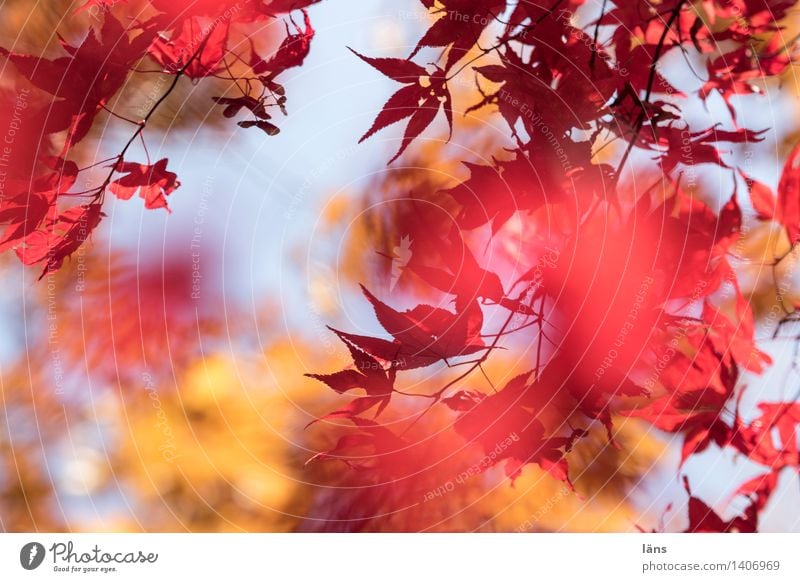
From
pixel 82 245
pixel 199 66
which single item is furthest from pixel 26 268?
pixel 199 66

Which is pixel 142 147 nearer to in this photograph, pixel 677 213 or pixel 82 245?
pixel 82 245

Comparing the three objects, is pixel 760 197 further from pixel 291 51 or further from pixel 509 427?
pixel 291 51

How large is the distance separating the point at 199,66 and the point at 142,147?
8 cm

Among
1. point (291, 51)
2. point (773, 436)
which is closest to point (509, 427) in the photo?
point (773, 436)

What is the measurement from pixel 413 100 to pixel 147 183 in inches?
8.7

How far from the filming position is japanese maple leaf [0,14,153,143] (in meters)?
0.47

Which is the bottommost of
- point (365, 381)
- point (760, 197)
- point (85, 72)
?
point (365, 381)

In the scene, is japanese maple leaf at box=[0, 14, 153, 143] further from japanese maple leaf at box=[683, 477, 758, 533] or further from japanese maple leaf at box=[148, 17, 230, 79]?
japanese maple leaf at box=[683, 477, 758, 533]

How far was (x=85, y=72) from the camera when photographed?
0.47m

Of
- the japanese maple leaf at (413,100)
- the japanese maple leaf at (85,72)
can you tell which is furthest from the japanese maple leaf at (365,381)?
the japanese maple leaf at (85,72)

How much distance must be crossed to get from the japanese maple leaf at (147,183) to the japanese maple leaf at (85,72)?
5 cm

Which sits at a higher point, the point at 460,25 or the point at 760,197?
the point at 460,25

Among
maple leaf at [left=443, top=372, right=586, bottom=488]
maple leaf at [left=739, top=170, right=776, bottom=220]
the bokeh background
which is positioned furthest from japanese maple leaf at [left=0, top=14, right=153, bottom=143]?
maple leaf at [left=739, top=170, right=776, bottom=220]

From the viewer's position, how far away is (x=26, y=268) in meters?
0.48
